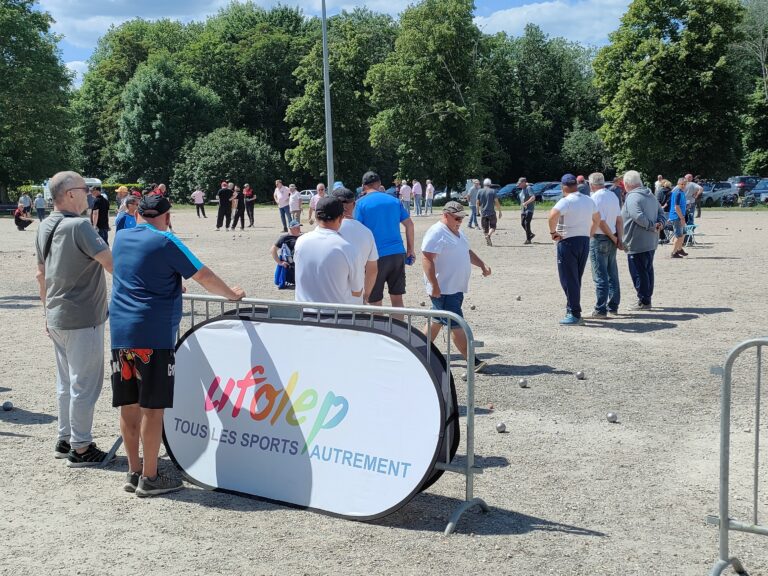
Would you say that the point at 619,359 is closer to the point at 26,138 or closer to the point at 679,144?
the point at 679,144

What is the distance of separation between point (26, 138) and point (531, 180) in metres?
37.9

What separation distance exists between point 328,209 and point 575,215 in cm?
593

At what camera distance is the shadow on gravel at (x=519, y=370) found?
9.27m

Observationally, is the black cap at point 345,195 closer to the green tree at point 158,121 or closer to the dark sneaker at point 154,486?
the dark sneaker at point 154,486

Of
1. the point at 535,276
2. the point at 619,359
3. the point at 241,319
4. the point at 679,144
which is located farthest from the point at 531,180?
the point at 241,319

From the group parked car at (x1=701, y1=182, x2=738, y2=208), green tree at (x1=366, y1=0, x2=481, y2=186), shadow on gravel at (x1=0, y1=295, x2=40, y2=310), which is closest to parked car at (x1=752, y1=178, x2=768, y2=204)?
parked car at (x1=701, y1=182, x2=738, y2=208)

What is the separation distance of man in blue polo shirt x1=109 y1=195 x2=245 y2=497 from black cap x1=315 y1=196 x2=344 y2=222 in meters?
1.07

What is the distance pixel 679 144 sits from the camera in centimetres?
5584

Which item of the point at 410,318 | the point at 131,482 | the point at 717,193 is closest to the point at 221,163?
the point at 717,193

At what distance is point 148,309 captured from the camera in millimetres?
5523

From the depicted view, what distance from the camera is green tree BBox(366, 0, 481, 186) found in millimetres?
64062

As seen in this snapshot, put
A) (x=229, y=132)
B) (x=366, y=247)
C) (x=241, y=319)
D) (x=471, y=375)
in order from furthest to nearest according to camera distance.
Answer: (x=229, y=132), (x=366, y=247), (x=241, y=319), (x=471, y=375)

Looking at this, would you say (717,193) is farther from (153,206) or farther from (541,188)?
(153,206)

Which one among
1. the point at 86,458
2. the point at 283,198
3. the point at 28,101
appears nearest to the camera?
the point at 86,458
